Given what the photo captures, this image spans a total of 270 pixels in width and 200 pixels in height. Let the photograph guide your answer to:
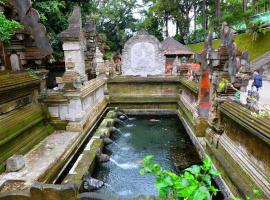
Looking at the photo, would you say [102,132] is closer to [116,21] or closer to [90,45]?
[90,45]

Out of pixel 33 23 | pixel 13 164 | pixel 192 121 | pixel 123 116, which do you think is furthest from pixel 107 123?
pixel 13 164

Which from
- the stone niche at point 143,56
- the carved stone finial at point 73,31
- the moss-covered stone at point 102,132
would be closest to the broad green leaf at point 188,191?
the moss-covered stone at point 102,132

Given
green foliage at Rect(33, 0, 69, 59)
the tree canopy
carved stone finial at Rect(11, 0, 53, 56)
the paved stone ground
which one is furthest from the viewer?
the tree canopy

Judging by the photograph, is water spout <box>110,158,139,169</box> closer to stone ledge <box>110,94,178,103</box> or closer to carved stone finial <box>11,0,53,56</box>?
carved stone finial <box>11,0,53,56</box>

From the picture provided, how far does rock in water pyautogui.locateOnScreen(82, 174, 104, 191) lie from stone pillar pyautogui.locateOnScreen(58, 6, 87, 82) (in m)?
4.19

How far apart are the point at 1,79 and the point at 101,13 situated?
101 feet

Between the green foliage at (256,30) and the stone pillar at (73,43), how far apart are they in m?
17.8

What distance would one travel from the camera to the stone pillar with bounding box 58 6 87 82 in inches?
337

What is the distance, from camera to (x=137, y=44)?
48.1ft

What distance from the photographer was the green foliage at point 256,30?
20453mm

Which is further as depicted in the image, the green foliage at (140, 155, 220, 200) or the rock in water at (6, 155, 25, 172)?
the rock in water at (6, 155, 25, 172)

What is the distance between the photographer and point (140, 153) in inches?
303

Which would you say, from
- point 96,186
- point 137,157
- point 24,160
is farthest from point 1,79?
→ point 137,157

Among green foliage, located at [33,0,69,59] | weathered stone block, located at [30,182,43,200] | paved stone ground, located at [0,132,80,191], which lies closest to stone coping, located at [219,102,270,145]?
weathered stone block, located at [30,182,43,200]
